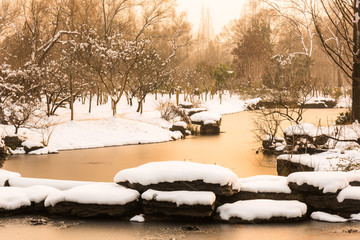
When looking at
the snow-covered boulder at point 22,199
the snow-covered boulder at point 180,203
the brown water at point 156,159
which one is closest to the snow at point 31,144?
the brown water at point 156,159

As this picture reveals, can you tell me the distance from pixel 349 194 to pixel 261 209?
1605 millimetres

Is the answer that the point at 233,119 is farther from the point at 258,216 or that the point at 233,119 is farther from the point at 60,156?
the point at 258,216

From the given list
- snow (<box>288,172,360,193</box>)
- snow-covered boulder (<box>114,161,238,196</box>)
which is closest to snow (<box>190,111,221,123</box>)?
snow (<box>288,172,360,193</box>)

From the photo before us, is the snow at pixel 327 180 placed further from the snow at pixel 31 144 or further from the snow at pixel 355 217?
the snow at pixel 31 144

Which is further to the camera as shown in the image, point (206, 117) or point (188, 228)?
point (206, 117)

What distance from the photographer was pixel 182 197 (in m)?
7.50

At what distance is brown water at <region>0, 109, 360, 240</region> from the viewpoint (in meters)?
7.04

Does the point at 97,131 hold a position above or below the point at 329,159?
below

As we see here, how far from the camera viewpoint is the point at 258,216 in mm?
7516

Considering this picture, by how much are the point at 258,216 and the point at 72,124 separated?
54.6ft

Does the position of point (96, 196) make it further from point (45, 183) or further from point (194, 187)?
point (194, 187)

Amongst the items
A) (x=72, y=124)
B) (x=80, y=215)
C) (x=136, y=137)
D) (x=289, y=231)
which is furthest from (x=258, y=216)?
(x=72, y=124)

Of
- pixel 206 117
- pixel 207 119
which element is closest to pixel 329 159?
pixel 207 119

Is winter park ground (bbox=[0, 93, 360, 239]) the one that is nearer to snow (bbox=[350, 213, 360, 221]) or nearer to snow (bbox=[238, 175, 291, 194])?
snow (bbox=[238, 175, 291, 194])
